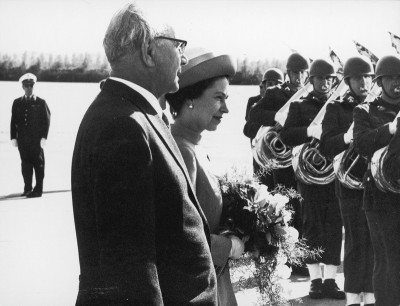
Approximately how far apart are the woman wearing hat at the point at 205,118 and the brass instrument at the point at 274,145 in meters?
4.41

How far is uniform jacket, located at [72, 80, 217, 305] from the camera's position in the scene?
207cm

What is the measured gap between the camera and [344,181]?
6207 mm

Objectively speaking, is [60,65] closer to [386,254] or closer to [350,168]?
[350,168]

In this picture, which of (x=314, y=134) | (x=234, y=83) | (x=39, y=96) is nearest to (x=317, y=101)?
(x=314, y=134)

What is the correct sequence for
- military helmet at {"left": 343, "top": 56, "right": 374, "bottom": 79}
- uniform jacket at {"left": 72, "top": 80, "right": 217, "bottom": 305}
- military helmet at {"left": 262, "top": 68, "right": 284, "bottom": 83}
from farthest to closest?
military helmet at {"left": 262, "top": 68, "right": 284, "bottom": 83}, military helmet at {"left": 343, "top": 56, "right": 374, "bottom": 79}, uniform jacket at {"left": 72, "top": 80, "right": 217, "bottom": 305}

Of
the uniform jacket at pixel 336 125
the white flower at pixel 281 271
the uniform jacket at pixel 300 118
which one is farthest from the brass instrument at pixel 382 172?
the white flower at pixel 281 271

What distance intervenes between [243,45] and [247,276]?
12.3ft

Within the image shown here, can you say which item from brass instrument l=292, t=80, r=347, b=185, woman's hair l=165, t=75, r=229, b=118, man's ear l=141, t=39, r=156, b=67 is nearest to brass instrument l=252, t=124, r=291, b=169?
brass instrument l=292, t=80, r=347, b=185

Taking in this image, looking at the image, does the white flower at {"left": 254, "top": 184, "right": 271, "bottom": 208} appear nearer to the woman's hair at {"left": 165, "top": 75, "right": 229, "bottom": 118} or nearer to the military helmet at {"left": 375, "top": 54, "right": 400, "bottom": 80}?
the woman's hair at {"left": 165, "top": 75, "right": 229, "bottom": 118}

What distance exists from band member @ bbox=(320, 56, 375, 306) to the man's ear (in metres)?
4.00

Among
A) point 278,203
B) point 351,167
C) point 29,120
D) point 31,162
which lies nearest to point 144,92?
point 278,203

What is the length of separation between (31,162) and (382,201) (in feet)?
28.4

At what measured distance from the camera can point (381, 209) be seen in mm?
5371

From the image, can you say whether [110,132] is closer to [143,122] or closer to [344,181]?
[143,122]
